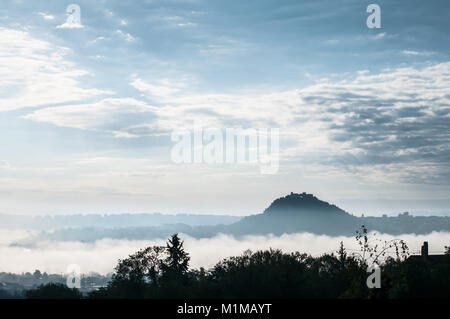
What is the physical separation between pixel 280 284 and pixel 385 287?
31730 millimetres

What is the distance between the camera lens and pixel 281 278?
61.0 metres

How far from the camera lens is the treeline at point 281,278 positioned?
33.7 m

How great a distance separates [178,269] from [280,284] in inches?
1365

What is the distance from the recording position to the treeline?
33719mm

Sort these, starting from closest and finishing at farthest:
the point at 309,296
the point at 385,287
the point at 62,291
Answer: the point at 385,287 < the point at 309,296 < the point at 62,291
